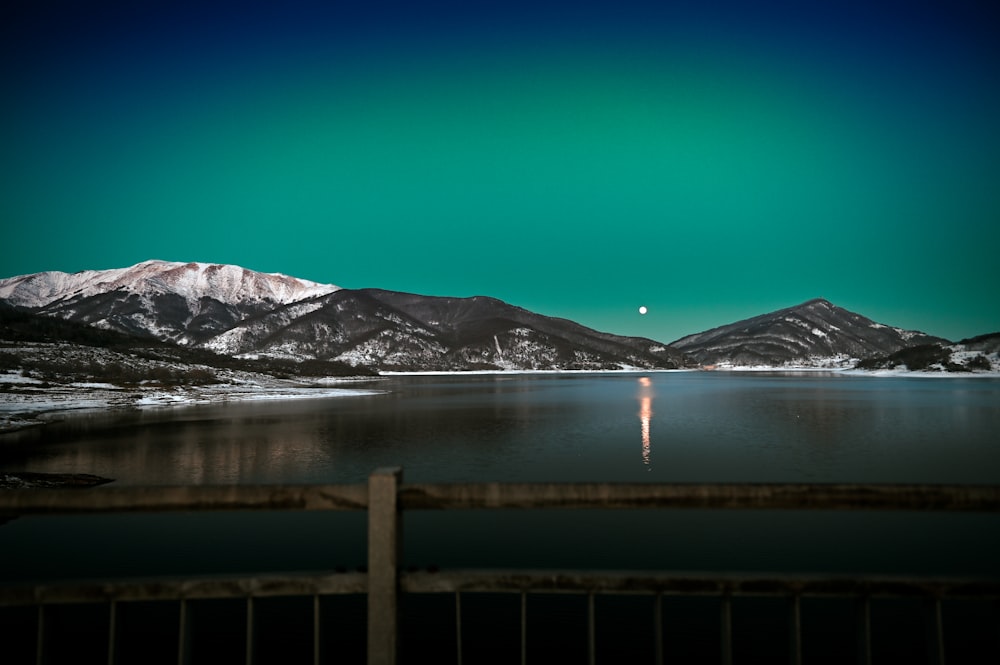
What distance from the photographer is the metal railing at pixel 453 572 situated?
4.54 m

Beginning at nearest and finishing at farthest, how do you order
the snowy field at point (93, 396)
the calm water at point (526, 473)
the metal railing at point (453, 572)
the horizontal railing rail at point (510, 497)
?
1. the metal railing at point (453, 572)
2. the horizontal railing rail at point (510, 497)
3. the calm water at point (526, 473)
4. the snowy field at point (93, 396)

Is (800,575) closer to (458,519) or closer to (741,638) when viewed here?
(741,638)

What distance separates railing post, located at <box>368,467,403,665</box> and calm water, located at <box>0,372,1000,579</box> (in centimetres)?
1168

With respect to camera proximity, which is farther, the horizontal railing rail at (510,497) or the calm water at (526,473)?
the calm water at (526,473)

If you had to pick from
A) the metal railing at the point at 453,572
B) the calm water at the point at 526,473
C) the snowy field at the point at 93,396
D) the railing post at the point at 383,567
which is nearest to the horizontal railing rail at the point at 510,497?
the metal railing at the point at 453,572

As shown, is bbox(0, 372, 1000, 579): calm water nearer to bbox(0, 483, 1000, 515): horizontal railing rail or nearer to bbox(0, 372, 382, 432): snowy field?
bbox(0, 372, 382, 432): snowy field

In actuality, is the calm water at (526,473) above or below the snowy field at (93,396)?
below

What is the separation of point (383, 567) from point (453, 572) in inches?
21.3

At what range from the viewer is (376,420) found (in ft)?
197

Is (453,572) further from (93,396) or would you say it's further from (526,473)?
(93,396)

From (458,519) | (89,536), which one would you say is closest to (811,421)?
(458,519)

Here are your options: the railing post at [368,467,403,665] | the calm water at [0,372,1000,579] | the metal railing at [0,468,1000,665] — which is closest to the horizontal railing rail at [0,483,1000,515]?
the metal railing at [0,468,1000,665]

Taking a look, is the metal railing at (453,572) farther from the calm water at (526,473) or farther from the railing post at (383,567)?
the calm water at (526,473)

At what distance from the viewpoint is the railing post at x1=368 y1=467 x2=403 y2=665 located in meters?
4.54
